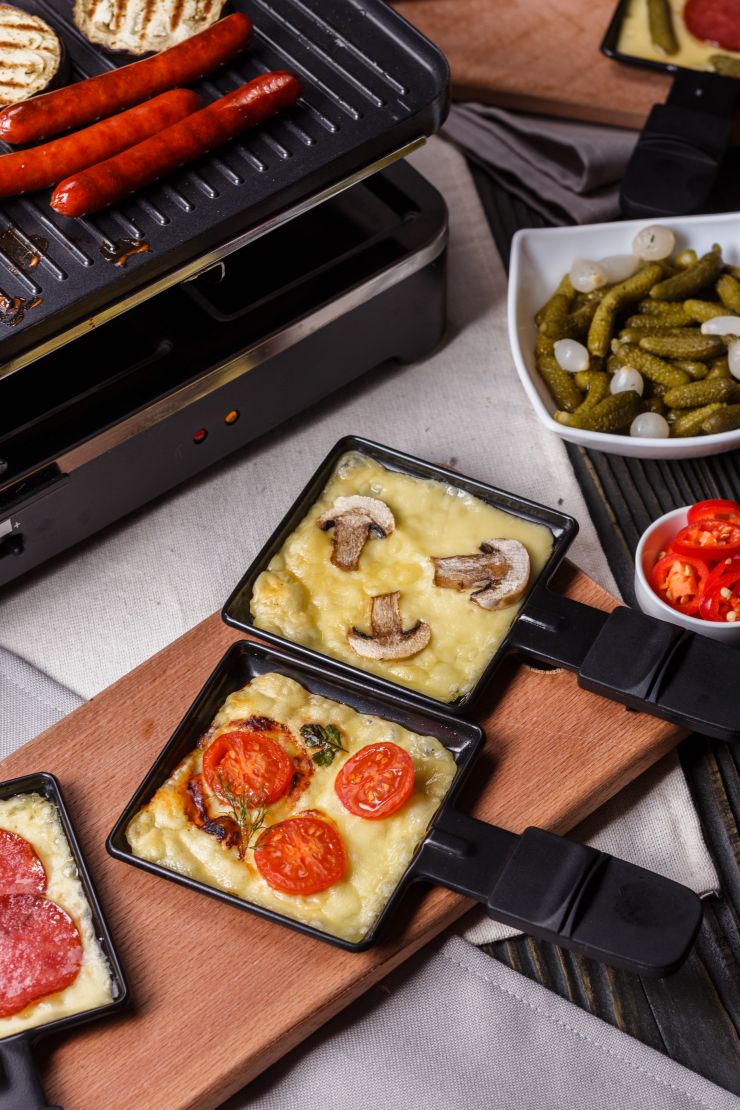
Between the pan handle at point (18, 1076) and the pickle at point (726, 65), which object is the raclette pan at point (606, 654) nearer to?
the pan handle at point (18, 1076)

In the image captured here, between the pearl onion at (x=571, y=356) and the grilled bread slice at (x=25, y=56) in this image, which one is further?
the pearl onion at (x=571, y=356)

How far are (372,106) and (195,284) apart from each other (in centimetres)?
57

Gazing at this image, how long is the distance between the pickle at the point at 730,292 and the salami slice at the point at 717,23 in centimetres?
89

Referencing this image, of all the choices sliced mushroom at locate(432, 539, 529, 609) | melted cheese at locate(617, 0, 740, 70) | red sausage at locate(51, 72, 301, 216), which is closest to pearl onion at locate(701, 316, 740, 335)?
sliced mushroom at locate(432, 539, 529, 609)

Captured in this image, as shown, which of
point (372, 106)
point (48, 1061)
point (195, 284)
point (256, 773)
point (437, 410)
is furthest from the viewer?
point (437, 410)

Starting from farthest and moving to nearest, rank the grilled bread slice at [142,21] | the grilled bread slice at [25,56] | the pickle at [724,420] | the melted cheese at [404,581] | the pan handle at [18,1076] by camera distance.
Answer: the pickle at [724,420] → the grilled bread slice at [142,21] → the grilled bread slice at [25,56] → the melted cheese at [404,581] → the pan handle at [18,1076]

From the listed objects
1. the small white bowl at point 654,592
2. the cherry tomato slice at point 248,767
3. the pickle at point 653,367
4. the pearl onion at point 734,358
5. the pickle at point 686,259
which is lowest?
the cherry tomato slice at point 248,767

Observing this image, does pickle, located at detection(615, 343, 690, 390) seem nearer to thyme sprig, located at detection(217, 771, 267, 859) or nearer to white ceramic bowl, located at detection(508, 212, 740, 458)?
white ceramic bowl, located at detection(508, 212, 740, 458)

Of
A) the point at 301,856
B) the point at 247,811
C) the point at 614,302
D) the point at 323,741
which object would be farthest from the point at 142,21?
the point at 301,856

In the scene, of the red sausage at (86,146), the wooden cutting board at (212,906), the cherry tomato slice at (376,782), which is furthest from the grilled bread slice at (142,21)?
the cherry tomato slice at (376,782)

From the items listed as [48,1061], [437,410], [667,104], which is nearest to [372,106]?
[437,410]

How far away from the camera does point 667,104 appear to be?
3.59 metres

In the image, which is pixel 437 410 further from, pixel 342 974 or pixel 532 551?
pixel 342 974

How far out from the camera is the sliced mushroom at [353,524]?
2.86 meters
